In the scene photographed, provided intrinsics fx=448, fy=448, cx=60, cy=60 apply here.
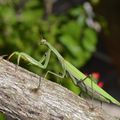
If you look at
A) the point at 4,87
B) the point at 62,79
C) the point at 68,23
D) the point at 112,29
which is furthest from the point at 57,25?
the point at 4,87

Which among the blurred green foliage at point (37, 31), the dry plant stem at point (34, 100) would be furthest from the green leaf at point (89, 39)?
the dry plant stem at point (34, 100)

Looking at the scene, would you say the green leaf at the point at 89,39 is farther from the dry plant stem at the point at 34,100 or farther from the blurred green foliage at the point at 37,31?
the dry plant stem at the point at 34,100

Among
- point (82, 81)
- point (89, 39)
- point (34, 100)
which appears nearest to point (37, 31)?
point (89, 39)

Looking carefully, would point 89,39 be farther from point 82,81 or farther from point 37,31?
point 82,81

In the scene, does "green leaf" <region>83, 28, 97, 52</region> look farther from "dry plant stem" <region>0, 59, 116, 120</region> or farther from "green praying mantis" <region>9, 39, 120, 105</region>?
"dry plant stem" <region>0, 59, 116, 120</region>

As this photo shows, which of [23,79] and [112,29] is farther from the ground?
[112,29]

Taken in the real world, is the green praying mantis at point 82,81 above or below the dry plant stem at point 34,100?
above

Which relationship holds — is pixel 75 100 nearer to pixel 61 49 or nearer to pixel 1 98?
pixel 1 98
